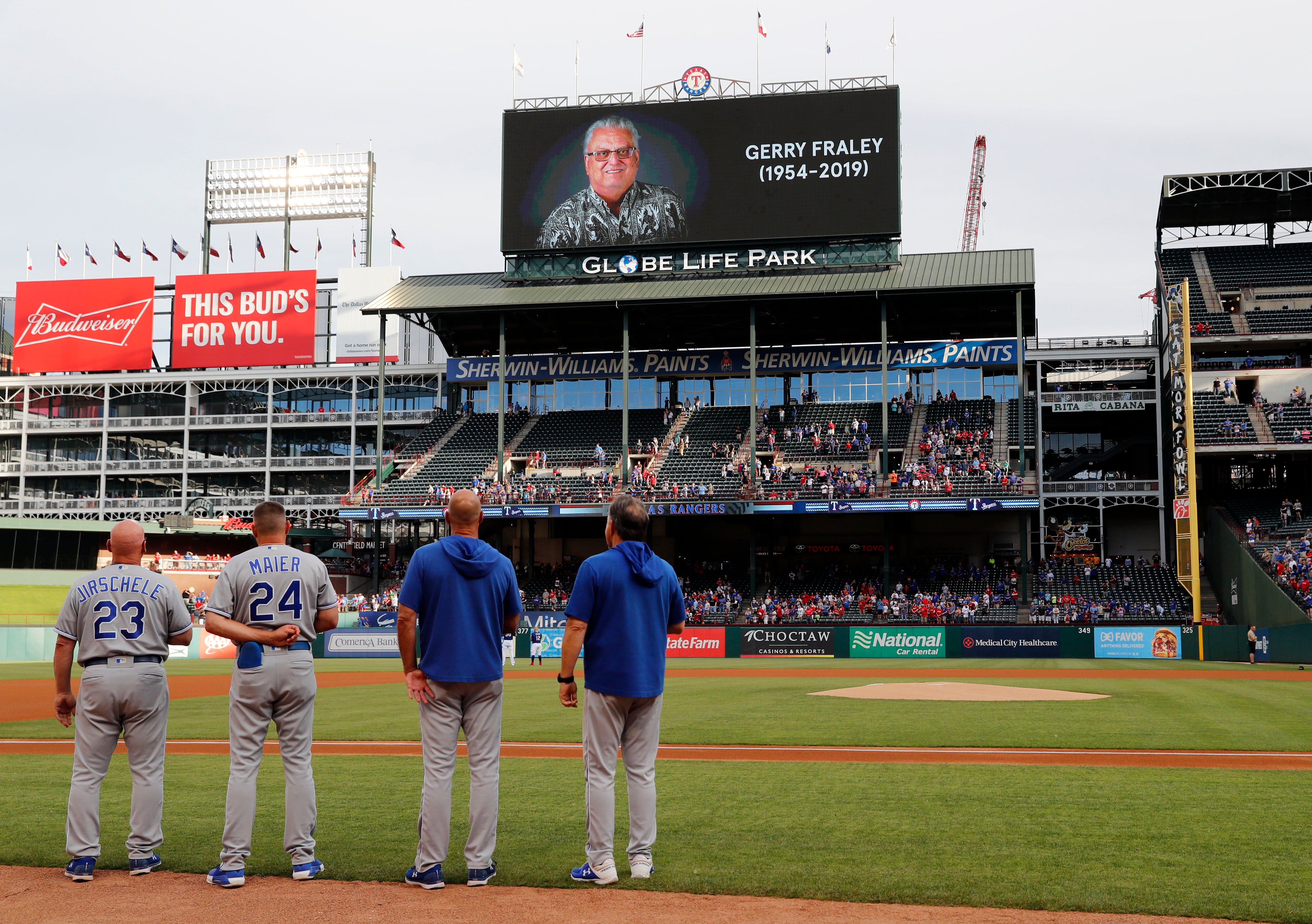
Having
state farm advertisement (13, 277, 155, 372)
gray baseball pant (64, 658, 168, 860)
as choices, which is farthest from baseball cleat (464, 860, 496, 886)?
state farm advertisement (13, 277, 155, 372)

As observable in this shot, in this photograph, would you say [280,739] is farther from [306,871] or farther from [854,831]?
[854,831]

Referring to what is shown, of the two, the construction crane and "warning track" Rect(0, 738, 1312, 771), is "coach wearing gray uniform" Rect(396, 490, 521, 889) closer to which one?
"warning track" Rect(0, 738, 1312, 771)

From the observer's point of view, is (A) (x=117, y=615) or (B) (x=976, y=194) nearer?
(A) (x=117, y=615)

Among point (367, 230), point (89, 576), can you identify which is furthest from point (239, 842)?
point (367, 230)

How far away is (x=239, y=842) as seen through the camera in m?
6.72

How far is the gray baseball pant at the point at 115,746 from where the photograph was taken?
703 cm

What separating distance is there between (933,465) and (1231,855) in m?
45.1

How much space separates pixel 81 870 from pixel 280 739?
1.46 m

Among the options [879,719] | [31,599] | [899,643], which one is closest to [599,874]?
[879,719]

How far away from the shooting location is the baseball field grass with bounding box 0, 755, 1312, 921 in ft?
21.5

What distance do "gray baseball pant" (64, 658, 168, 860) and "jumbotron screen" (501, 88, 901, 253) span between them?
49.4 metres

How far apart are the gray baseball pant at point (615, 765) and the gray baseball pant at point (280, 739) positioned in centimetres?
170

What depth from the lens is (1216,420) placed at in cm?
4947

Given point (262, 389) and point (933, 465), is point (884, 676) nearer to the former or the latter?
point (933, 465)
